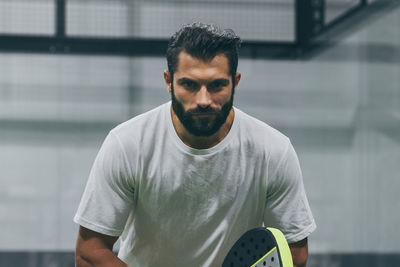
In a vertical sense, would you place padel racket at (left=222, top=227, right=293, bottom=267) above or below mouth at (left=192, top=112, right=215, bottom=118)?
below

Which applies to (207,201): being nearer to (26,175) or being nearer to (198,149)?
(198,149)

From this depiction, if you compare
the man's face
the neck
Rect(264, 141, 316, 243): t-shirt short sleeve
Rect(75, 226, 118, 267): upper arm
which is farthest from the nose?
Rect(75, 226, 118, 267): upper arm

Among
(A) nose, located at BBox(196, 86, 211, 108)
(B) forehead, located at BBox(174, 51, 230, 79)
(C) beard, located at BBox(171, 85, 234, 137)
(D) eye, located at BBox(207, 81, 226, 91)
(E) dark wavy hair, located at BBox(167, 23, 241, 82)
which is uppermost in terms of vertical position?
(E) dark wavy hair, located at BBox(167, 23, 241, 82)

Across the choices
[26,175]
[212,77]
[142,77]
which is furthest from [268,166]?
[26,175]

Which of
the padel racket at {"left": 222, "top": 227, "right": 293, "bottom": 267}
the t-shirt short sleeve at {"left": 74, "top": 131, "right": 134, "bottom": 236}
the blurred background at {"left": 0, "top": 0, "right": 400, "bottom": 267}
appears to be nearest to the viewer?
the padel racket at {"left": 222, "top": 227, "right": 293, "bottom": 267}

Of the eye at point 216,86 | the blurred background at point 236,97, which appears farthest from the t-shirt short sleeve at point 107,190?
the blurred background at point 236,97

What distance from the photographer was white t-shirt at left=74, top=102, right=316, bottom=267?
1.05 metres

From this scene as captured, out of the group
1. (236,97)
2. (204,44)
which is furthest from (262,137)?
(236,97)

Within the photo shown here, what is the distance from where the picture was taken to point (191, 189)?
1.09 meters

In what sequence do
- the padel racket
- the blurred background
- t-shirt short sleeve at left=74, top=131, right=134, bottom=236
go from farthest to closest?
the blurred background
t-shirt short sleeve at left=74, top=131, right=134, bottom=236
the padel racket

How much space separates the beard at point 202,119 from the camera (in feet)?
3.27

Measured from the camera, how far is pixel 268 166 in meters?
1.09

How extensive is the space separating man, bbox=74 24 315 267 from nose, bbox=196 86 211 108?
0.05 ft

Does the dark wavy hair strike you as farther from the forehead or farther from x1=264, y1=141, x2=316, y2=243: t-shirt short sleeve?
x1=264, y1=141, x2=316, y2=243: t-shirt short sleeve
